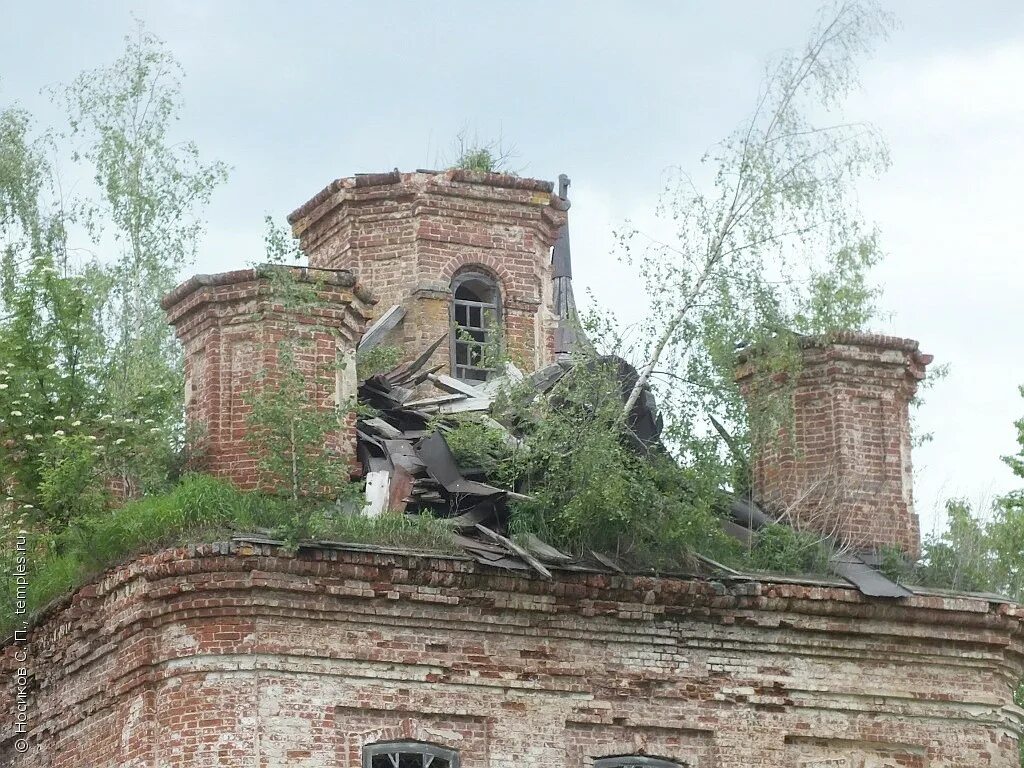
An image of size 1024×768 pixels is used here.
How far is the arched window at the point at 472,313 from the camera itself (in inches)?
857

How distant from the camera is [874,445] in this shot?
20.0m

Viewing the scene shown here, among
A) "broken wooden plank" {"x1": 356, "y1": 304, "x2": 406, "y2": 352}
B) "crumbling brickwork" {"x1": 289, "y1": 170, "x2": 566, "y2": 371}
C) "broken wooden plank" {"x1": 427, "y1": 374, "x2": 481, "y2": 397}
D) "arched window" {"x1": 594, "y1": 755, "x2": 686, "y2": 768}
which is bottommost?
"arched window" {"x1": 594, "y1": 755, "x2": 686, "y2": 768}

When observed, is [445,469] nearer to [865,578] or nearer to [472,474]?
[472,474]

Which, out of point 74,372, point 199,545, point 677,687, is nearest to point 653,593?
point 677,687

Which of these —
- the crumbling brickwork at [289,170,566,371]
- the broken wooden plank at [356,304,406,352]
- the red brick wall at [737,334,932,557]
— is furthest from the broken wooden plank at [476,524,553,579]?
the crumbling brickwork at [289,170,566,371]

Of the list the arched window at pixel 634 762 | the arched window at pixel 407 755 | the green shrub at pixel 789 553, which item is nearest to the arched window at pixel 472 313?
the green shrub at pixel 789 553

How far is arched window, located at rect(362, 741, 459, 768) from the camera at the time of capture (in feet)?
56.4

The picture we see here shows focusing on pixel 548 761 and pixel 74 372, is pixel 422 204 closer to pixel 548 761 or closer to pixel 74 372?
pixel 74 372

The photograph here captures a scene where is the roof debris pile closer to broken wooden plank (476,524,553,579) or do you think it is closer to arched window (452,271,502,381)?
broken wooden plank (476,524,553,579)

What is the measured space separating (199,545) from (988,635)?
6434 millimetres

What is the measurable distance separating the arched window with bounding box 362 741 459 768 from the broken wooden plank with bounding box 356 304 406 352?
16.2 feet

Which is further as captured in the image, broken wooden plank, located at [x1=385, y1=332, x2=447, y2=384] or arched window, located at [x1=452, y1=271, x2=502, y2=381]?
arched window, located at [x1=452, y1=271, x2=502, y2=381]

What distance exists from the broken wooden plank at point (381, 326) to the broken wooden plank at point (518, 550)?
361cm

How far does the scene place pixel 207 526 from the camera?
17.3 m
